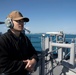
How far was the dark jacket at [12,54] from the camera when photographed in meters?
2.54

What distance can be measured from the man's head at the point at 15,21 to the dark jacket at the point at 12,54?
106 mm

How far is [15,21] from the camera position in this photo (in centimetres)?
270

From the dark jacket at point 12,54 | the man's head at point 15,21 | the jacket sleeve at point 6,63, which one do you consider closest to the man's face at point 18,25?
the man's head at point 15,21

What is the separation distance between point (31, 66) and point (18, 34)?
1.59ft

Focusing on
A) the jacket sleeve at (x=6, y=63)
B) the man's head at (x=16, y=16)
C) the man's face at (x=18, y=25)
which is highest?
the man's head at (x=16, y=16)

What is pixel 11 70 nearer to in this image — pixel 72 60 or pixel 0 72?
pixel 0 72

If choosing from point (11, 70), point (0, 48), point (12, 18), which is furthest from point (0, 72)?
point (12, 18)

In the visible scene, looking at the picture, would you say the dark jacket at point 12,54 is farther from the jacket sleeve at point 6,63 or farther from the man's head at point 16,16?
the man's head at point 16,16

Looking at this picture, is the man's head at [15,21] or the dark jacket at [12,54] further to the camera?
the man's head at [15,21]

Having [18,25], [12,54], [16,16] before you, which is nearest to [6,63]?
[12,54]

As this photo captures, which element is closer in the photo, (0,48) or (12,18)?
(0,48)

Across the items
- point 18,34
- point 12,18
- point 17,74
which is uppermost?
point 12,18

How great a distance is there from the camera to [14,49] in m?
2.65

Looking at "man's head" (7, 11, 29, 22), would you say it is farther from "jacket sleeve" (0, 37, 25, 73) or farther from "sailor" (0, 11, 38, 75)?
"jacket sleeve" (0, 37, 25, 73)
